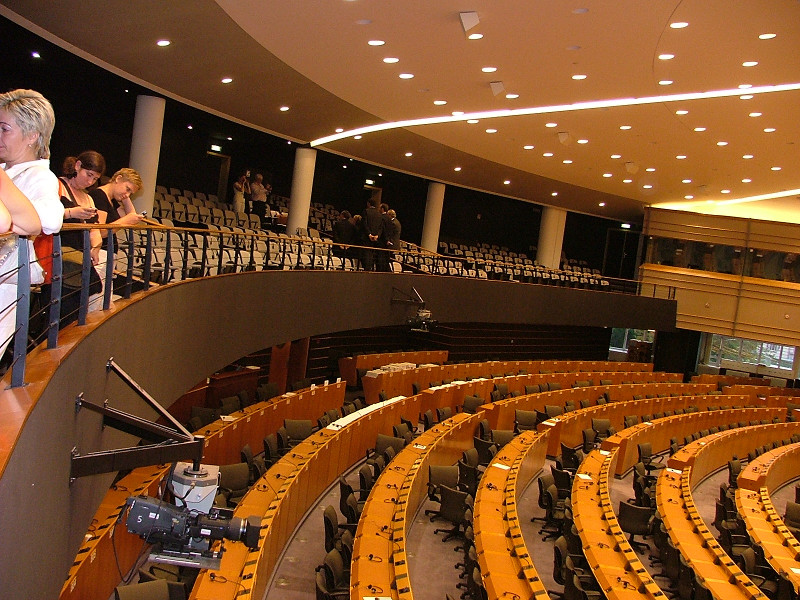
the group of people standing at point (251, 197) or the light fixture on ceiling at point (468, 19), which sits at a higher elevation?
the light fixture on ceiling at point (468, 19)

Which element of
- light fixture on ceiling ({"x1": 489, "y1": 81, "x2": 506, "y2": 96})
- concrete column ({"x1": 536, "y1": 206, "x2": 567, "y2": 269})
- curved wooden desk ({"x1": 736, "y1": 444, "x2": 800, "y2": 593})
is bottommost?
curved wooden desk ({"x1": 736, "y1": 444, "x2": 800, "y2": 593})

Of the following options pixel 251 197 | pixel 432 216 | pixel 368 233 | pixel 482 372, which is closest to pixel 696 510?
pixel 368 233

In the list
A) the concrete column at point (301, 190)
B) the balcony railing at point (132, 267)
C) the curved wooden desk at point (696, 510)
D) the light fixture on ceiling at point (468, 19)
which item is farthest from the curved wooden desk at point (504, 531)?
the concrete column at point (301, 190)

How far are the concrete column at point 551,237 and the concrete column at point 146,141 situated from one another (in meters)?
16.3

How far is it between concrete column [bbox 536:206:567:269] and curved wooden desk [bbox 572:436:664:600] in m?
14.9

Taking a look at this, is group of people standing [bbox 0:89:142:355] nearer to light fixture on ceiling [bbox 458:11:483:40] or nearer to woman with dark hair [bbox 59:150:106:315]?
woman with dark hair [bbox 59:150:106:315]

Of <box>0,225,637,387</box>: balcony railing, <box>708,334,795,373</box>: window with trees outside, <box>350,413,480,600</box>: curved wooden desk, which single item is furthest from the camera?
<box>708,334,795,373</box>: window with trees outside

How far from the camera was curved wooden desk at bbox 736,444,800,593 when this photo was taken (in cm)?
1013

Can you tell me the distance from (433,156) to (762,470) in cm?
1042

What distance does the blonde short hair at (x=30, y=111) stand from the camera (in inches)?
103

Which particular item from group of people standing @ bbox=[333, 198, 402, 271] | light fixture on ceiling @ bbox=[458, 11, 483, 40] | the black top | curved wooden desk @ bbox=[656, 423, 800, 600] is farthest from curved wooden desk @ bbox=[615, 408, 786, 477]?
the black top

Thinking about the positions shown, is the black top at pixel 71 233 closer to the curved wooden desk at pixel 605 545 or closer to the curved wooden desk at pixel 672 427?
the curved wooden desk at pixel 605 545

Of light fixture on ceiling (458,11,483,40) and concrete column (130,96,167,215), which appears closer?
light fixture on ceiling (458,11,483,40)

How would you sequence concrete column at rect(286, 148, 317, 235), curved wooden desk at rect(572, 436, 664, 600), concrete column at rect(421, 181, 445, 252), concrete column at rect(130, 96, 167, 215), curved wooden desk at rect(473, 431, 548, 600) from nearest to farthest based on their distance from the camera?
curved wooden desk at rect(473, 431, 548, 600)
curved wooden desk at rect(572, 436, 664, 600)
concrete column at rect(130, 96, 167, 215)
concrete column at rect(286, 148, 317, 235)
concrete column at rect(421, 181, 445, 252)
